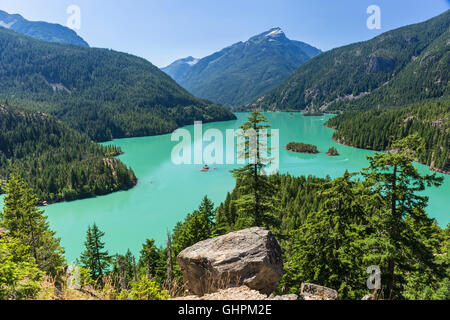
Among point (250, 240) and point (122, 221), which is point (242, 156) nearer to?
point (250, 240)

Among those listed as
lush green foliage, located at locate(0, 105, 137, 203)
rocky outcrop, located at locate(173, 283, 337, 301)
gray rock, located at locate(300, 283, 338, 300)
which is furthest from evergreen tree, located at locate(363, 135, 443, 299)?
lush green foliage, located at locate(0, 105, 137, 203)

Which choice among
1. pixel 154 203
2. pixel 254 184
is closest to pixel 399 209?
pixel 254 184

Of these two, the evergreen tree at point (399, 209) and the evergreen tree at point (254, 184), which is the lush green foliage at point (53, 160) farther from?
the evergreen tree at point (399, 209)

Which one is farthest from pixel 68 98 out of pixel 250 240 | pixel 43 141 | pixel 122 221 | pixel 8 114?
pixel 250 240

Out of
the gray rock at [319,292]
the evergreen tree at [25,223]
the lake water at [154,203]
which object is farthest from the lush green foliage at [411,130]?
the evergreen tree at [25,223]

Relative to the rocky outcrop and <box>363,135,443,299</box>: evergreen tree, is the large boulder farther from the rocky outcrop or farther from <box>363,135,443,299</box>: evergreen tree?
<box>363,135,443,299</box>: evergreen tree

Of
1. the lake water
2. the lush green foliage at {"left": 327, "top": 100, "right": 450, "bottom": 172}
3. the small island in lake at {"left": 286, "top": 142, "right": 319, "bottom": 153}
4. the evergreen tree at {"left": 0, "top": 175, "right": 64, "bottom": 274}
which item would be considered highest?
the lush green foliage at {"left": 327, "top": 100, "right": 450, "bottom": 172}

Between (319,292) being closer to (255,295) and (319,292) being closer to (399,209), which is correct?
(255,295)
